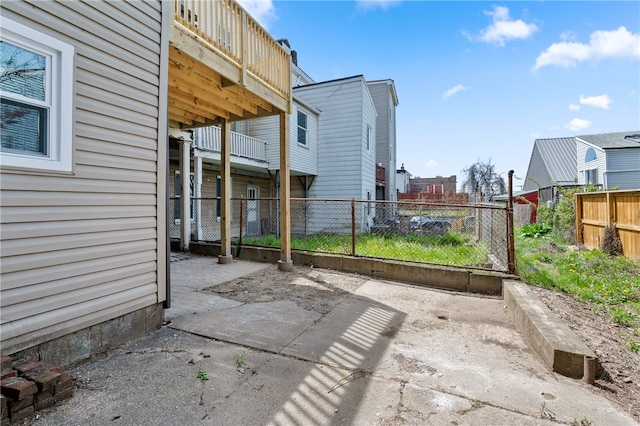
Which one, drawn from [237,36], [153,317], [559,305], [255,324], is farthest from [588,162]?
[153,317]

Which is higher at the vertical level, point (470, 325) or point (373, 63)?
point (373, 63)

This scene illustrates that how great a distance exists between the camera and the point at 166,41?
10.3 ft

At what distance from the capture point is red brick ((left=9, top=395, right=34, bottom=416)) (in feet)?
5.36

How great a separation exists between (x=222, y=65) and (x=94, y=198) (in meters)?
2.56

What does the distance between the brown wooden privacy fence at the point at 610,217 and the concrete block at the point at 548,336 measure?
470cm

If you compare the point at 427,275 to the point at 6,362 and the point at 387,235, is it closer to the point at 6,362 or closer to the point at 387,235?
the point at 387,235

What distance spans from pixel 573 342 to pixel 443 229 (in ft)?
23.4

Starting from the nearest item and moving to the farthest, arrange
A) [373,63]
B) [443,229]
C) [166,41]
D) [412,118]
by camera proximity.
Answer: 1. [166,41]
2. [443,229]
3. [373,63]
4. [412,118]

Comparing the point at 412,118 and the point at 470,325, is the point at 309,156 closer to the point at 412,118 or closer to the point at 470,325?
the point at 470,325

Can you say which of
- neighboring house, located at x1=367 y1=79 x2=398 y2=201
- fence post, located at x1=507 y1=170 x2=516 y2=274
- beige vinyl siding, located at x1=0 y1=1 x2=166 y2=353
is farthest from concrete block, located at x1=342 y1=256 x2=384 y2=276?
neighboring house, located at x1=367 y1=79 x2=398 y2=201

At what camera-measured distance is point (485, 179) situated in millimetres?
31922

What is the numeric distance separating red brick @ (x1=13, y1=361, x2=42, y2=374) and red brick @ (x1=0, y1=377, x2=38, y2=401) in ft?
0.29

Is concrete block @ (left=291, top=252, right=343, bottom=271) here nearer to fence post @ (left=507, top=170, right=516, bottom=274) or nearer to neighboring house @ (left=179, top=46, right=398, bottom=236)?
fence post @ (left=507, top=170, right=516, bottom=274)

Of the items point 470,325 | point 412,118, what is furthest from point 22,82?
point 412,118
